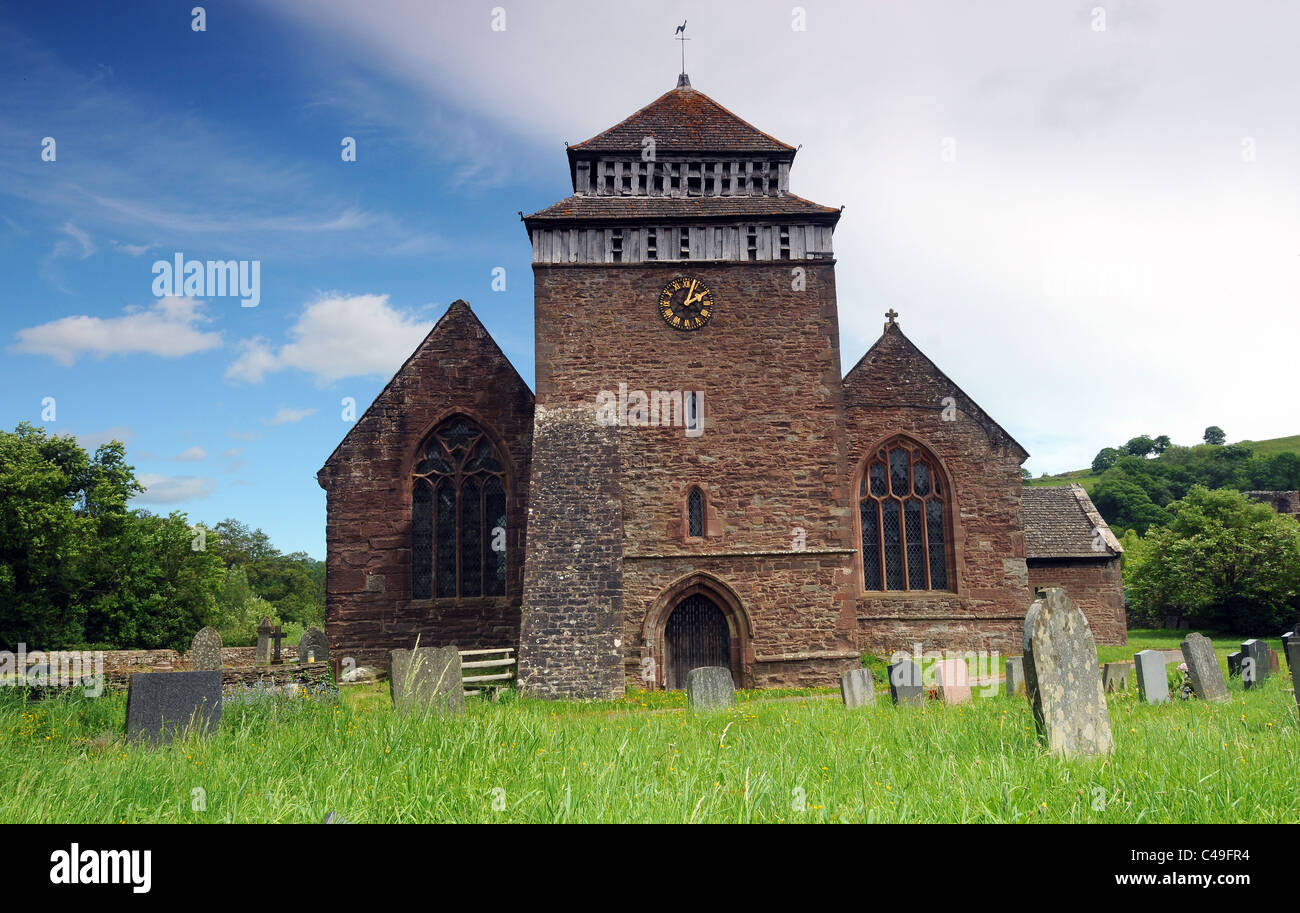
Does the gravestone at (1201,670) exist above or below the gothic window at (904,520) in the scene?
below

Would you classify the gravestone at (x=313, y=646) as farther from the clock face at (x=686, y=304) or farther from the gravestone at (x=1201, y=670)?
the gravestone at (x=1201, y=670)

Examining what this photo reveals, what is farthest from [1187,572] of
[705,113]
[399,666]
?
[399,666]

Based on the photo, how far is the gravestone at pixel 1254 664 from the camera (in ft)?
42.2

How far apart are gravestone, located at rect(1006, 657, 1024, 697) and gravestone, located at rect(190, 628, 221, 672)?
13968 mm

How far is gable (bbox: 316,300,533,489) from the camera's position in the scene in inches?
766

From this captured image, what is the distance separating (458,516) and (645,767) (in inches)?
581

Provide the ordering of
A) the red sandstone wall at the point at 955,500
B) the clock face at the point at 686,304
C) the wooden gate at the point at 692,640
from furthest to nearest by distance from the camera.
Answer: the red sandstone wall at the point at 955,500 < the clock face at the point at 686,304 < the wooden gate at the point at 692,640

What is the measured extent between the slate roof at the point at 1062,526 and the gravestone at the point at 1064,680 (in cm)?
1718

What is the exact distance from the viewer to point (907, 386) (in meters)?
20.5

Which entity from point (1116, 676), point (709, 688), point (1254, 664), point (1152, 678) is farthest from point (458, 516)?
point (1254, 664)

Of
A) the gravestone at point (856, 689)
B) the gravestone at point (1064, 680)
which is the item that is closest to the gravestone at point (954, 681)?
the gravestone at point (856, 689)

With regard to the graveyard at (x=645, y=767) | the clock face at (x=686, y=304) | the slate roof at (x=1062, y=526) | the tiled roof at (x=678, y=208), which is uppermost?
the tiled roof at (x=678, y=208)

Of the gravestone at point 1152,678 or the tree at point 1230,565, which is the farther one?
the tree at point 1230,565
